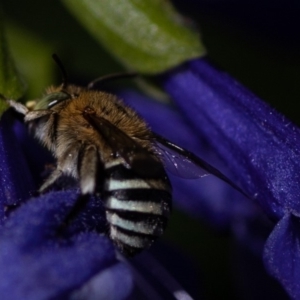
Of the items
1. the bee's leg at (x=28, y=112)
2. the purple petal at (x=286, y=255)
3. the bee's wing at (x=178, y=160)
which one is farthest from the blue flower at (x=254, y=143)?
the bee's leg at (x=28, y=112)

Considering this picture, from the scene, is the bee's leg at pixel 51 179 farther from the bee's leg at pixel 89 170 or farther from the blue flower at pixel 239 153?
the blue flower at pixel 239 153

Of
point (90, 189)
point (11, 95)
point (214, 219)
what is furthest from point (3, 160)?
point (214, 219)

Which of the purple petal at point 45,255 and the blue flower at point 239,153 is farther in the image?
the blue flower at point 239,153

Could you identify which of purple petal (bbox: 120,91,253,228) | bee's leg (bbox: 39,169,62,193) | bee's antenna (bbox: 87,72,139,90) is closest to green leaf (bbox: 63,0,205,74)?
bee's antenna (bbox: 87,72,139,90)

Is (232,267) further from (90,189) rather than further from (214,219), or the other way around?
(90,189)

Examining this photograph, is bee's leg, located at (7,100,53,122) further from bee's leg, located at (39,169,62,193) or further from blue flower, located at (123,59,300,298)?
blue flower, located at (123,59,300,298)

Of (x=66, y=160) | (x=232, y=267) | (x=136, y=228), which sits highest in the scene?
(x=66, y=160)

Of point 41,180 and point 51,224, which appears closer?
point 51,224
